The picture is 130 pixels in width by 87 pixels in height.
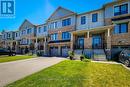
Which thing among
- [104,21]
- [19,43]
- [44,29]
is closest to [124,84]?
[104,21]

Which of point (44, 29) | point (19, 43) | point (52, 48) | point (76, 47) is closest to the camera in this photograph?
point (76, 47)

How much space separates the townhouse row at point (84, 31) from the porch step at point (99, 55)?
0.37 meters

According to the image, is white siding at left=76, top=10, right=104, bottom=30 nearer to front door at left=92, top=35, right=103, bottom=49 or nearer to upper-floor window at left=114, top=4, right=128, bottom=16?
front door at left=92, top=35, right=103, bottom=49

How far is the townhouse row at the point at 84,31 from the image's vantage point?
20672 mm

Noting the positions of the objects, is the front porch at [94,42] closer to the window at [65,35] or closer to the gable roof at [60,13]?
the window at [65,35]

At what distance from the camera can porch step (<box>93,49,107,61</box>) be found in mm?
18928

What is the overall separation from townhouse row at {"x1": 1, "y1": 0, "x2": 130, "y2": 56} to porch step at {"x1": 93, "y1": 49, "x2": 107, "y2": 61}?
0.37m

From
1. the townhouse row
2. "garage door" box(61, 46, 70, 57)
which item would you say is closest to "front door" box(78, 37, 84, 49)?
the townhouse row

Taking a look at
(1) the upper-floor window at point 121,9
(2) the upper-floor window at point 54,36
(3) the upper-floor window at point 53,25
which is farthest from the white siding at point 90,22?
(3) the upper-floor window at point 53,25

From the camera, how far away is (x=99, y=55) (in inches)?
770

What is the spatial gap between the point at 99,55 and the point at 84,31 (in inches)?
221

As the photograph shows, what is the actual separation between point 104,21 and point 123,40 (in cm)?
492

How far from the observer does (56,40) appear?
1209 inches

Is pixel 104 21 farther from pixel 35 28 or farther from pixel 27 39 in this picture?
pixel 27 39
